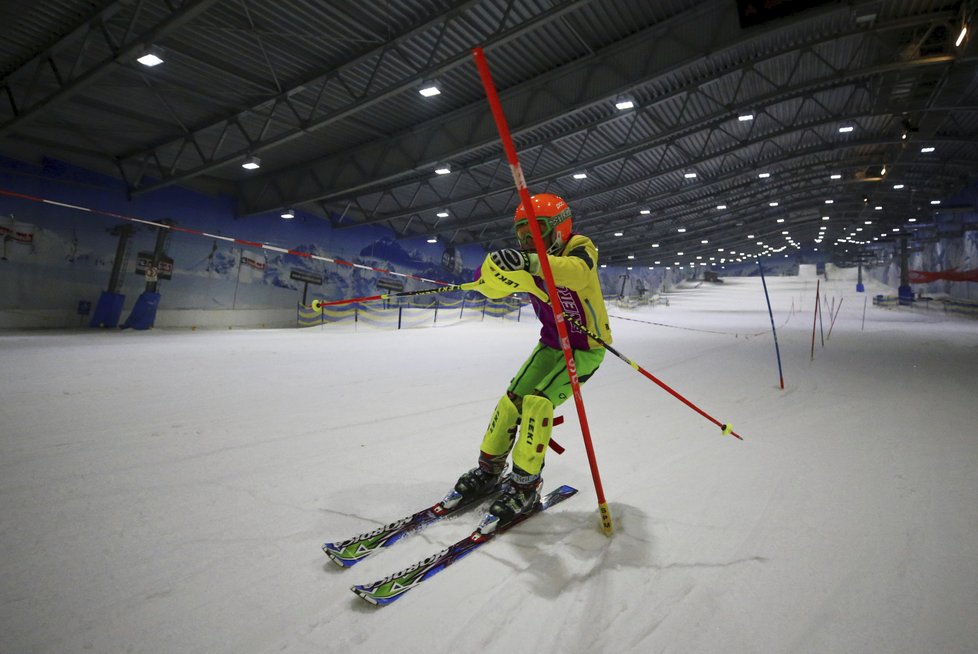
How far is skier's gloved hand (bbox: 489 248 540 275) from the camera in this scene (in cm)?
205

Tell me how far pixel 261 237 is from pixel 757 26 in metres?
17.6

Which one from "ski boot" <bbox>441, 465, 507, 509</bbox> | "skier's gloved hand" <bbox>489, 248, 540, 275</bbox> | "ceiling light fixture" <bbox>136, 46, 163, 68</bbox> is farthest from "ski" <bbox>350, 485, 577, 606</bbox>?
"ceiling light fixture" <bbox>136, 46, 163, 68</bbox>

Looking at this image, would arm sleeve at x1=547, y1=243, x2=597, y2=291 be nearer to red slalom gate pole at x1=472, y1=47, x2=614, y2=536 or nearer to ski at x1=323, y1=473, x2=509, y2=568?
red slalom gate pole at x1=472, y1=47, x2=614, y2=536

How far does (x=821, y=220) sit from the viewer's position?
3722cm

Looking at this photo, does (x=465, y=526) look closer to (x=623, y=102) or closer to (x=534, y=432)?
(x=534, y=432)

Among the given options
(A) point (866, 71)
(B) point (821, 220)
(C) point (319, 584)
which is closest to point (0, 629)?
(C) point (319, 584)

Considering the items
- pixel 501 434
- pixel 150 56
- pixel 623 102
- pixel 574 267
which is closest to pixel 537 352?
pixel 501 434

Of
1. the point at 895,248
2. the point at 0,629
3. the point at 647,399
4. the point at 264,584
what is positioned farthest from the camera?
the point at 895,248

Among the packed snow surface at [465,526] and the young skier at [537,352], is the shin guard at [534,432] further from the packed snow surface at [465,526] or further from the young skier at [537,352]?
the packed snow surface at [465,526]

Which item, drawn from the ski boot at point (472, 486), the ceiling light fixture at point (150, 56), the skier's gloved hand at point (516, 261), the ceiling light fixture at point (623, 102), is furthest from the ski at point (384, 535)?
the ceiling light fixture at point (623, 102)

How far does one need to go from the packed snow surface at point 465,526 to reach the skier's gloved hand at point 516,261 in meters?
1.37

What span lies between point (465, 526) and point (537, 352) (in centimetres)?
114

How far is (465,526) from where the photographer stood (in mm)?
2305

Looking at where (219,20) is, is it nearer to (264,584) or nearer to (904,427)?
(264,584)
